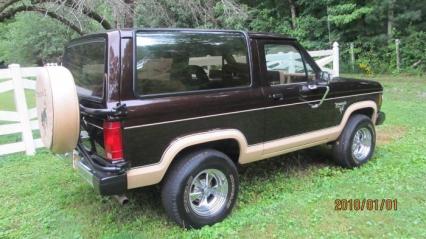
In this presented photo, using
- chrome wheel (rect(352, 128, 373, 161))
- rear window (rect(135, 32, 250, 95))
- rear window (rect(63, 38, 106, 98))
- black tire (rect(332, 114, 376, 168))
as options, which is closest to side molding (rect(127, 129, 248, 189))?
rear window (rect(135, 32, 250, 95))

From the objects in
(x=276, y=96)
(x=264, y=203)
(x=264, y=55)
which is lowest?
(x=264, y=203)

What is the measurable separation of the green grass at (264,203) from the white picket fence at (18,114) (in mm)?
343

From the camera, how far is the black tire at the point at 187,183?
378 centimetres

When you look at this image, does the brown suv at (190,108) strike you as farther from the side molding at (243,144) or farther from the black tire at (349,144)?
the black tire at (349,144)

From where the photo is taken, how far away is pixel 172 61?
150 inches

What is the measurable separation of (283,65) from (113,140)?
242 centimetres

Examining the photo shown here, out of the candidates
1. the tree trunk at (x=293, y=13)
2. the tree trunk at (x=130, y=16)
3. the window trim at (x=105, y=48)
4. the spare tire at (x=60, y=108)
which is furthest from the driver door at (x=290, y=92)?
the tree trunk at (x=293, y=13)

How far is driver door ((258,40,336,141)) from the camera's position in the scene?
14.9ft

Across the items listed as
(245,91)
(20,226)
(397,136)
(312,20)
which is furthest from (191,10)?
(312,20)

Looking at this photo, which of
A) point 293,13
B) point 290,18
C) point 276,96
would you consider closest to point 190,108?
point 276,96

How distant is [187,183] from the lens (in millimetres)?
3820

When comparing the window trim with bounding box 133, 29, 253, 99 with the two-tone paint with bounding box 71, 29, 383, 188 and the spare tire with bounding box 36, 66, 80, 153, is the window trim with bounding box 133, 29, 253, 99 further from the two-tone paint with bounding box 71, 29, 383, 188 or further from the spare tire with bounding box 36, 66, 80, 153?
the spare tire with bounding box 36, 66, 80, 153

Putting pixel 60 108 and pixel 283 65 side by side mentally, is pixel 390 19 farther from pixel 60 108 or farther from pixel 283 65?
pixel 60 108

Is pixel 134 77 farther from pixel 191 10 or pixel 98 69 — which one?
pixel 191 10
